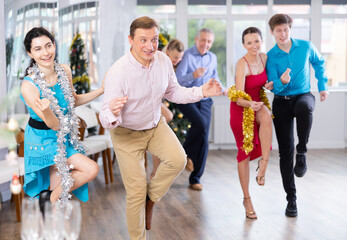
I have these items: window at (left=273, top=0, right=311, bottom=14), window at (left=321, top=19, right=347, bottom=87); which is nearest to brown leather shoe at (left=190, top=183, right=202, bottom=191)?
window at (left=273, top=0, right=311, bottom=14)

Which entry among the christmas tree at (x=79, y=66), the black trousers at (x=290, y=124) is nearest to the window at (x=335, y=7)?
the christmas tree at (x=79, y=66)

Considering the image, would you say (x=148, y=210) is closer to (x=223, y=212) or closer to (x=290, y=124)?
(x=223, y=212)

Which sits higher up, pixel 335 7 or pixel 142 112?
pixel 335 7

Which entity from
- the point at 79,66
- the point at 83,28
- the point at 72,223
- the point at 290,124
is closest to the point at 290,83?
the point at 290,124

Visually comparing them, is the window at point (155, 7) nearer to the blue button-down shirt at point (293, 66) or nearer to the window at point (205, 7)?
the window at point (205, 7)

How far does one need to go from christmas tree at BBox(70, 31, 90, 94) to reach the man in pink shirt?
325cm

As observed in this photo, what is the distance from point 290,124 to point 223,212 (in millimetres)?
1015

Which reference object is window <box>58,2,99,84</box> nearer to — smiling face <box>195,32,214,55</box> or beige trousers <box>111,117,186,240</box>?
smiling face <box>195,32,214,55</box>

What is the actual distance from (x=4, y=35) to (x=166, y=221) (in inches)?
95.9

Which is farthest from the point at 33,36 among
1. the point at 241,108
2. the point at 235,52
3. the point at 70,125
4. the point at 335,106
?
the point at 335,106

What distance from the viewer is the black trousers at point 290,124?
13.3 ft

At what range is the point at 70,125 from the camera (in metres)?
3.34

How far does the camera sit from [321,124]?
8.39 metres

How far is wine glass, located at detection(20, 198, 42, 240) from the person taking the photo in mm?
1483
